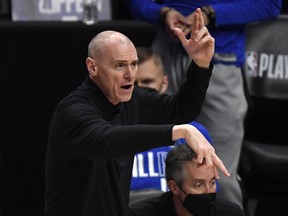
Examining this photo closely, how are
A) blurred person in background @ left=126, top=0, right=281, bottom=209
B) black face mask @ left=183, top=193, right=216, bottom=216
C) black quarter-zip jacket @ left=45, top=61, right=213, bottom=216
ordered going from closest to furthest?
black quarter-zip jacket @ left=45, top=61, right=213, bottom=216 → black face mask @ left=183, top=193, right=216, bottom=216 → blurred person in background @ left=126, top=0, right=281, bottom=209

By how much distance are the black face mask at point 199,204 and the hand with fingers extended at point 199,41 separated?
72 centimetres

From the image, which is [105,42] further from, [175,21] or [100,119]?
[175,21]

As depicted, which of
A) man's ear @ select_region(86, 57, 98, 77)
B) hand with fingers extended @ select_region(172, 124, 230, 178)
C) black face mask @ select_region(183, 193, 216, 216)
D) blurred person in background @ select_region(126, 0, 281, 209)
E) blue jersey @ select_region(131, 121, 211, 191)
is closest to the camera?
hand with fingers extended @ select_region(172, 124, 230, 178)

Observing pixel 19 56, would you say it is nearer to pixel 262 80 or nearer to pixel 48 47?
pixel 48 47

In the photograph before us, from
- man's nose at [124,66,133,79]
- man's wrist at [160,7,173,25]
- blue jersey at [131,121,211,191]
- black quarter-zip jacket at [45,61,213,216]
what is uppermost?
man's wrist at [160,7,173,25]

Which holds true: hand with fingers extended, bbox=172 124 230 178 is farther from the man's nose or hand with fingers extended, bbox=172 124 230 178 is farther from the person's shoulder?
the person's shoulder

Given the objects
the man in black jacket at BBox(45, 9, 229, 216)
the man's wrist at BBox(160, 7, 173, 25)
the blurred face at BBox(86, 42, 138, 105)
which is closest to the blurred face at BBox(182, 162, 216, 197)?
the man in black jacket at BBox(45, 9, 229, 216)

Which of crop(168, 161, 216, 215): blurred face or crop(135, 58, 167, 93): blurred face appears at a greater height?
crop(135, 58, 167, 93): blurred face

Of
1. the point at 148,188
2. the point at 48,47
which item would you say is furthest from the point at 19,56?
the point at 148,188

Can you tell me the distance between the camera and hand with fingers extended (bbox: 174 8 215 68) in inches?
118

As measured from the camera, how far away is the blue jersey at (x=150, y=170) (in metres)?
3.96

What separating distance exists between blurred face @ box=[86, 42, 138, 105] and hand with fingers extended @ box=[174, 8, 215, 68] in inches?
8.0

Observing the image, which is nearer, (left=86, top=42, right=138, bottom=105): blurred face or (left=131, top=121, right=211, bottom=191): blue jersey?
(left=86, top=42, right=138, bottom=105): blurred face

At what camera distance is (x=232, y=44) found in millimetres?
4379
